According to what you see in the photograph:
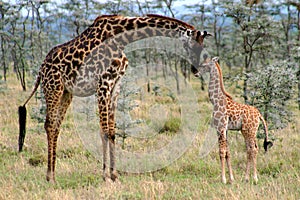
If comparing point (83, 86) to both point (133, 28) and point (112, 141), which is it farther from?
point (133, 28)

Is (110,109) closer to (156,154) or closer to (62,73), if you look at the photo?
(62,73)

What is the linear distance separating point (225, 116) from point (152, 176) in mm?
1608

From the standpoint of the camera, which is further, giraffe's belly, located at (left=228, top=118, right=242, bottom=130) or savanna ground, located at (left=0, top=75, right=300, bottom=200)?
giraffe's belly, located at (left=228, top=118, right=242, bottom=130)

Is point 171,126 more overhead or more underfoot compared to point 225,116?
more underfoot

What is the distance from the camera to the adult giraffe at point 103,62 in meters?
6.27

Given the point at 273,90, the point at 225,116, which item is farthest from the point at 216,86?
the point at 273,90

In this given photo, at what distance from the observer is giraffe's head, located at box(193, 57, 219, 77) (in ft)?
20.8

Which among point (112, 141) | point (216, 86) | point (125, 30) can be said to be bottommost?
point (112, 141)

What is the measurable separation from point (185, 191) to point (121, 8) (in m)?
23.8

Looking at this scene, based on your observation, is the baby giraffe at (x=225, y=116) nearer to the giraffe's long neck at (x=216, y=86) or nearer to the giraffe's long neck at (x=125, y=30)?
the giraffe's long neck at (x=216, y=86)

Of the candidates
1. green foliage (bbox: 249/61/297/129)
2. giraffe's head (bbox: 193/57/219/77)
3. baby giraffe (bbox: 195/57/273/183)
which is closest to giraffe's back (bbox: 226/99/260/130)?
baby giraffe (bbox: 195/57/273/183)

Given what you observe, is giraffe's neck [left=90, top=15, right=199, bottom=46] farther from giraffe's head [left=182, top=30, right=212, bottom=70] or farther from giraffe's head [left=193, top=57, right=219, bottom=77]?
giraffe's head [left=193, top=57, right=219, bottom=77]

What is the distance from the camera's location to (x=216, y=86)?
6.56 metres

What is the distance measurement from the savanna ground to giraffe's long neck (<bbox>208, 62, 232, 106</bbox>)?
1262 mm
